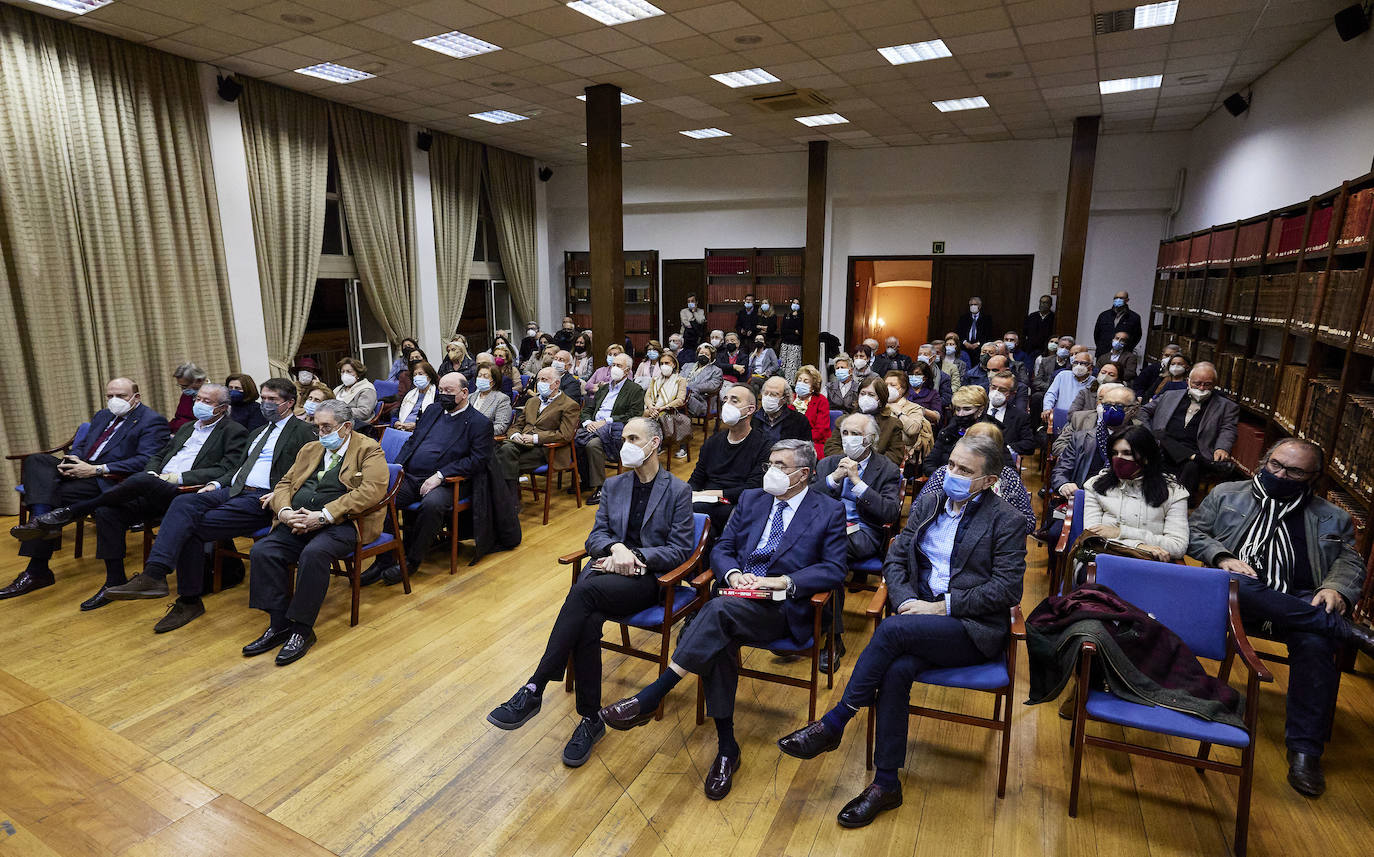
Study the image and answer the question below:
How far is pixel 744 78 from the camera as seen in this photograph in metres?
7.75

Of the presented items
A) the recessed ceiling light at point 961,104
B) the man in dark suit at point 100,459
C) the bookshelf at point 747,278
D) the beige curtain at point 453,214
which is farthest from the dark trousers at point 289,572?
the bookshelf at point 747,278

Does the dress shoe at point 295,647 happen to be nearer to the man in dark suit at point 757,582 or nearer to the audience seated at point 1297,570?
the man in dark suit at point 757,582

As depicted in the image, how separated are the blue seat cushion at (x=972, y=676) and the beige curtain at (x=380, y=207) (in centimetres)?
908

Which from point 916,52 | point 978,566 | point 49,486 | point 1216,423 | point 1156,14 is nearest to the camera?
point 978,566

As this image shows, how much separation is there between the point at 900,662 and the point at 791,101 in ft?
25.7

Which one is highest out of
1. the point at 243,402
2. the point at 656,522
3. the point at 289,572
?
the point at 243,402

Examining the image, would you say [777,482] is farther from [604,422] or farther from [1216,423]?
[1216,423]

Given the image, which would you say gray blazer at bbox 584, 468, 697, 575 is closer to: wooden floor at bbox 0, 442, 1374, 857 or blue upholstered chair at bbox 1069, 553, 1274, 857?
wooden floor at bbox 0, 442, 1374, 857

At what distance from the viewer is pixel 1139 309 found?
10.9 m

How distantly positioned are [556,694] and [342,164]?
8077 millimetres

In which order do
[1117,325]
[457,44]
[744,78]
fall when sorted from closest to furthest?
[457,44], [744,78], [1117,325]

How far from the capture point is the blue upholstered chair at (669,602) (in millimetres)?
2918

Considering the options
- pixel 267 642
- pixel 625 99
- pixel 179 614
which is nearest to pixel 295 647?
pixel 267 642

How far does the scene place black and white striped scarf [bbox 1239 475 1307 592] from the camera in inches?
113
